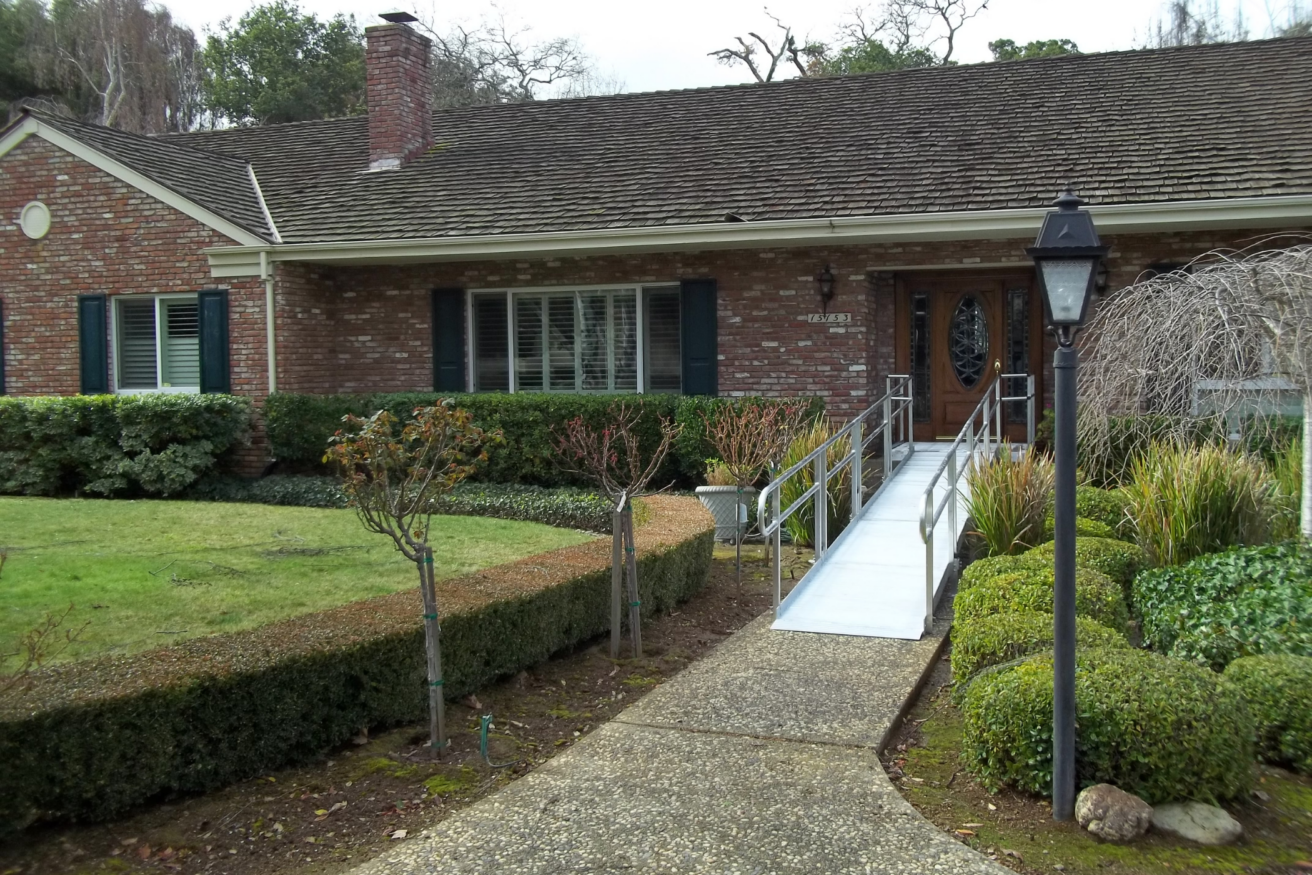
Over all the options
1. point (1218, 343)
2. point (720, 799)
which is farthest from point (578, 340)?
point (720, 799)

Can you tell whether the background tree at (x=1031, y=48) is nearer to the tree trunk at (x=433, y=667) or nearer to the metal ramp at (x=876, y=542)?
the metal ramp at (x=876, y=542)

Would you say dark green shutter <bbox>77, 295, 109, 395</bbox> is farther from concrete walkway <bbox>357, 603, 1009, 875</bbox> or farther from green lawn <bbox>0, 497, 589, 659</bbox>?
concrete walkway <bbox>357, 603, 1009, 875</bbox>

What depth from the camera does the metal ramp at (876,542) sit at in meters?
7.26

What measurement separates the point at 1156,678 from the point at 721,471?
661 cm

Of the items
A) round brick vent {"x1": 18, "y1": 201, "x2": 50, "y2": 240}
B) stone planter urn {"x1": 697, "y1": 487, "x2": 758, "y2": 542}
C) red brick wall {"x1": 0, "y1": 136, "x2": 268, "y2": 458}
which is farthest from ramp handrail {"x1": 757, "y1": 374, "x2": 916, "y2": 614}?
round brick vent {"x1": 18, "y1": 201, "x2": 50, "y2": 240}

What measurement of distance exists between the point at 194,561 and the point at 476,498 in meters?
3.59

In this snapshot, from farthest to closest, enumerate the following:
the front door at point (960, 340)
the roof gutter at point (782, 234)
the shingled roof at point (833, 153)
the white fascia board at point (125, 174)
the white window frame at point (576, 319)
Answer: the white window frame at point (576, 319) < the white fascia board at point (125, 174) < the front door at point (960, 340) < the shingled roof at point (833, 153) < the roof gutter at point (782, 234)

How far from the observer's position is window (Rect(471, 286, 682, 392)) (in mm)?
13984

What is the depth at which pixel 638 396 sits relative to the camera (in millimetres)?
12633

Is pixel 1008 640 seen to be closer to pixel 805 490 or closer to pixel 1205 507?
pixel 1205 507

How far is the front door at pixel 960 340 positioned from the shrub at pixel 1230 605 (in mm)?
6721

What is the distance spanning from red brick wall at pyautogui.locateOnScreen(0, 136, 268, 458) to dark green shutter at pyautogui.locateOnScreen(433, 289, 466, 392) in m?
2.10

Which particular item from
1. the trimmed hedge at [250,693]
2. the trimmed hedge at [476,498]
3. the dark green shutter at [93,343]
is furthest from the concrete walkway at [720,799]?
the dark green shutter at [93,343]

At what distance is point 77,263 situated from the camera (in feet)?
47.2
